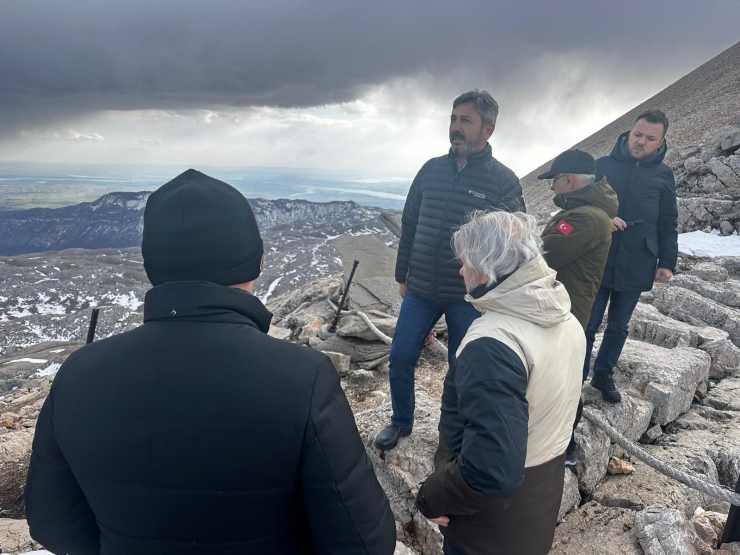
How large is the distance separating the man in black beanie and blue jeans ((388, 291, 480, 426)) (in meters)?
2.20

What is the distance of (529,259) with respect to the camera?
7.41 ft

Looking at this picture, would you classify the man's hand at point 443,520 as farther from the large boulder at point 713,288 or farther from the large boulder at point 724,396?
the large boulder at point 713,288

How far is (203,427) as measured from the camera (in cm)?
131

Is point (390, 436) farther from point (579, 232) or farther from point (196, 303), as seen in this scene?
point (196, 303)

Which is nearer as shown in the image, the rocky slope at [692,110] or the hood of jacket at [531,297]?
the hood of jacket at [531,297]

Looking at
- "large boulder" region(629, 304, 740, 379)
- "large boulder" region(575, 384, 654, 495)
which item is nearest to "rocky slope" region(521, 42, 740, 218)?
"large boulder" region(629, 304, 740, 379)

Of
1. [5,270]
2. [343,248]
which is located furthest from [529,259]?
[5,270]

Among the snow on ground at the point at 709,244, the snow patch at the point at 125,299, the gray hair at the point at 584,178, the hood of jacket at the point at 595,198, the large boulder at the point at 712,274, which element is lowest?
the snow patch at the point at 125,299

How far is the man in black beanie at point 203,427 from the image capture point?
4.33 ft

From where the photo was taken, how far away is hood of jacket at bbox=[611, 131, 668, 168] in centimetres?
456

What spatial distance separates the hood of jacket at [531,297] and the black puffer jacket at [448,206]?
149 centimetres

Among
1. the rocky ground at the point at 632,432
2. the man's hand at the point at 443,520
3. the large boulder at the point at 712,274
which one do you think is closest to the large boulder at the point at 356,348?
the rocky ground at the point at 632,432

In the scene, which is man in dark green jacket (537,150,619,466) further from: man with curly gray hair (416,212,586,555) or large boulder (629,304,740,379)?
large boulder (629,304,740,379)

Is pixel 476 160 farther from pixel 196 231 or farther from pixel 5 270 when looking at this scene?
Answer: pixel 5 270
